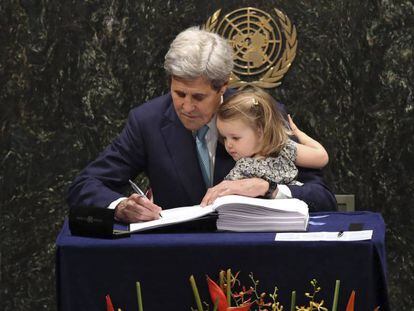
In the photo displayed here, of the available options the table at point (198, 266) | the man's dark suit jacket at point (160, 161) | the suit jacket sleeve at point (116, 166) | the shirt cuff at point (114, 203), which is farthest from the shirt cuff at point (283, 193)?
the suit jacket sleeve at point (116, 166)

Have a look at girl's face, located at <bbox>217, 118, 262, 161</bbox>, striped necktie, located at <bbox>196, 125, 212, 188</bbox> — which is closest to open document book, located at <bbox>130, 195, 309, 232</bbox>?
girl's face, located at <bbox>217, 118, 262, 161</bbox>

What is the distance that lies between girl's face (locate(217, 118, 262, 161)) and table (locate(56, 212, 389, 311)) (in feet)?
1.51

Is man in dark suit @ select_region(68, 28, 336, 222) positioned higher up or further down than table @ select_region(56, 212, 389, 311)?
higher up

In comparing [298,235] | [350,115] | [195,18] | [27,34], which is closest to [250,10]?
[195,18]

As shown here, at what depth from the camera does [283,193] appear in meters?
4.20

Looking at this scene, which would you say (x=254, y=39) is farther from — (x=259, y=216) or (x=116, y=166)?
(x=259, y=216)

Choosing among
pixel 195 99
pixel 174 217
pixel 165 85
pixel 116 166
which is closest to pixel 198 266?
pixel 174 217

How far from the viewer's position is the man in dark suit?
4.29 metres

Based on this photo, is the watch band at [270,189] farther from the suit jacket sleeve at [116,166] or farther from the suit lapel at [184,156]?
the suit jacket sleeve at [116,166]

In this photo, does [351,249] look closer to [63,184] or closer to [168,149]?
[168,149]

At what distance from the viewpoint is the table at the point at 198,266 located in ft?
12.2

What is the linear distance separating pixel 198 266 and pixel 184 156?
2.89 feet

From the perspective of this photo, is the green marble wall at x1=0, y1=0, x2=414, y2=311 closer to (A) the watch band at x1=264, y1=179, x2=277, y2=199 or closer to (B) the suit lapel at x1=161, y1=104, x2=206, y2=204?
(B) the suit lapel at x1=161, y1=104, x2=206, y2=204

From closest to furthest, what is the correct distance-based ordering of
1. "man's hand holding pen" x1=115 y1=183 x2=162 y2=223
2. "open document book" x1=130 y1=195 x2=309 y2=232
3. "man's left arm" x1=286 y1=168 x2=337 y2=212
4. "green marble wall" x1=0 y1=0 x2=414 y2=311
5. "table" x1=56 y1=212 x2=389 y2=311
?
1. "table" x1=56 y1=212 x2=389 y2=311
2. "open document book" x1=130 y1=195 x2=309 y2=232
3. "man's hand holding pen" x1=115 y1=183 x2=162 y2=223
4. "man's left arm" x1=286 y1=168 x2=337 y2=212
5. "green marble wall" x1=0 y1=0 x2=414 y2=311
